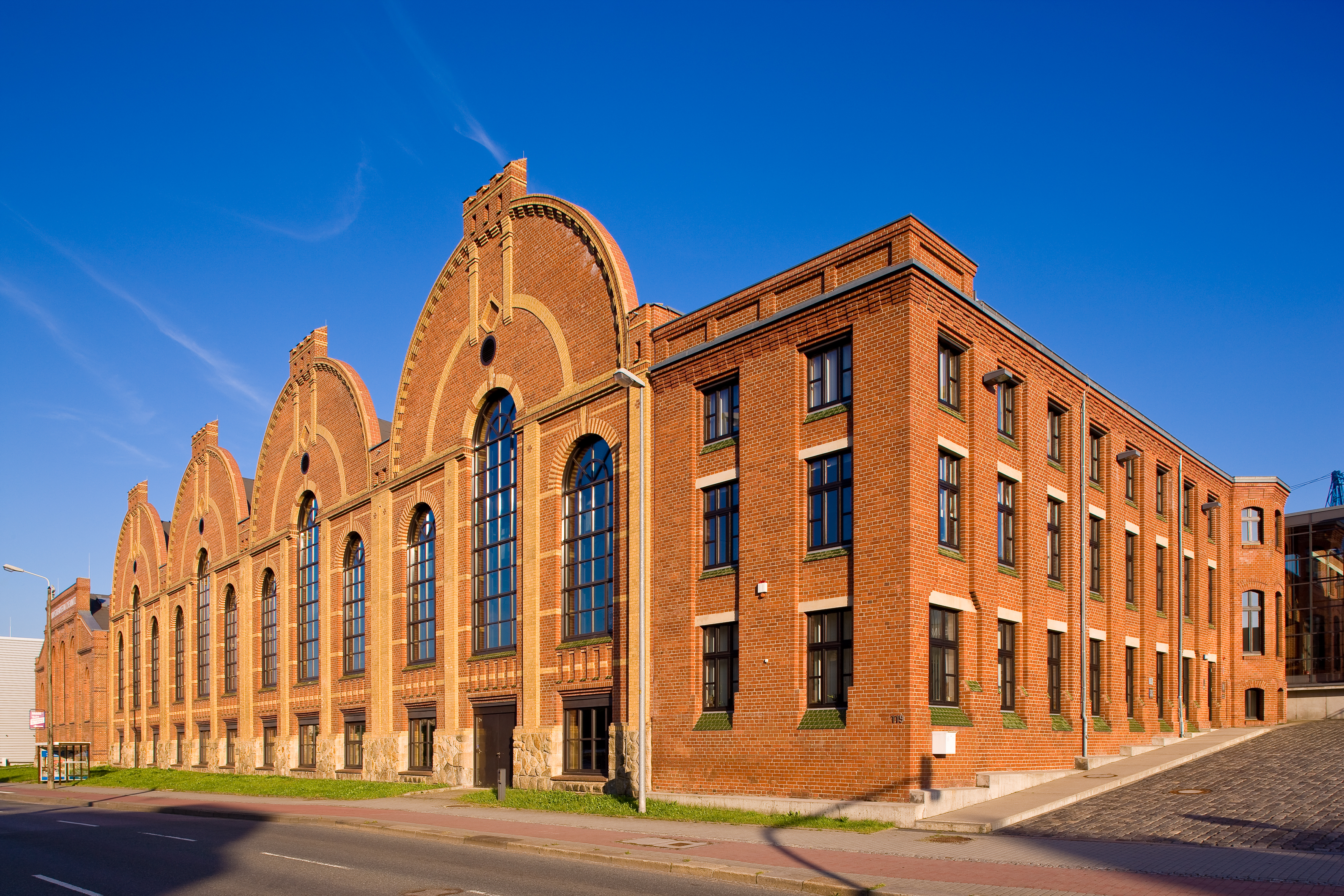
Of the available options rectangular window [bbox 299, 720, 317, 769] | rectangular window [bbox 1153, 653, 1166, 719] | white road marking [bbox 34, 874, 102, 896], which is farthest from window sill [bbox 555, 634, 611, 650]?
rectangular window [bbox 299, 720, 317, 769]

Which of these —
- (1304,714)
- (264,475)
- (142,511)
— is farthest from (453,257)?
(142,511)

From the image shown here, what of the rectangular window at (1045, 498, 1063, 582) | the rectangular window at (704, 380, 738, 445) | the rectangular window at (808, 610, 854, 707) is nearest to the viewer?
the rectangular window at (808, 610, 854, 707)

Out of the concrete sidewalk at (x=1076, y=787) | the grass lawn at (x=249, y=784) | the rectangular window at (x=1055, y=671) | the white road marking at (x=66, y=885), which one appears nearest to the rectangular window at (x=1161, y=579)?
the concrete sidewalk at (x=1076, y=787)

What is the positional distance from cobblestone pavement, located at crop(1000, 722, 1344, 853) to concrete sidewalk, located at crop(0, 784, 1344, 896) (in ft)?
2.78

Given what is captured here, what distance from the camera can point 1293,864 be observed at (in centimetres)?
1411

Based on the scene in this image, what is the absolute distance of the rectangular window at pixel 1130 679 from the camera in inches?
1182

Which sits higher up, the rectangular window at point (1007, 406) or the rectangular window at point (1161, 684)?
the rectangular window at point (1007, 406)

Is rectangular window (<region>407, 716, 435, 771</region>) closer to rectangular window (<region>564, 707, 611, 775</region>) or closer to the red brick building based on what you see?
rectangular window (<region>564, 707, 611, 775</region>)

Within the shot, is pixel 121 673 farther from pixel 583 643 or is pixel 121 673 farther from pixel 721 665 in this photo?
pixel 721 665

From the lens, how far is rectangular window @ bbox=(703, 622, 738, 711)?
2381 cm

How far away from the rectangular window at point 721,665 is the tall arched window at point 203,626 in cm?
4043

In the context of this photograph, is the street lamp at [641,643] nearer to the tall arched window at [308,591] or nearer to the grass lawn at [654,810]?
the grass lawn at [654,810]

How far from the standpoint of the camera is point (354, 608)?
41125 mm

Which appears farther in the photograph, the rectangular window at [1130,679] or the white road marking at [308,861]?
the rectangular window at [1130,679]
